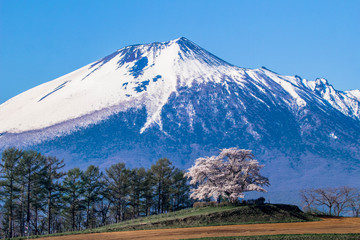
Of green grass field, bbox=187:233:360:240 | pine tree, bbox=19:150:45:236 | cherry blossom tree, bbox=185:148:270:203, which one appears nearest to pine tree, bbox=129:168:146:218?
cherry blossom tree, bbox=185:148:270:203

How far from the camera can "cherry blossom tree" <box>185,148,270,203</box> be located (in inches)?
3083

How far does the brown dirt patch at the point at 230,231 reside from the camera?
5416 centimetres

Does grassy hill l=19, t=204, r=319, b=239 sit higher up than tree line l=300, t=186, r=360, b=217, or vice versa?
tree line l=300, t=186, r=360, b=217

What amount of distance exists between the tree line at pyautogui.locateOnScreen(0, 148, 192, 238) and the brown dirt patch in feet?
52.5

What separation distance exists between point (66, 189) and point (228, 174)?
27716mm

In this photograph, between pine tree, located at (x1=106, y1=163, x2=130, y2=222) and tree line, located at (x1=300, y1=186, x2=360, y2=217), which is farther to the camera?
pine tree, located at (x1=106, y1=163, x2=130, y2=222)

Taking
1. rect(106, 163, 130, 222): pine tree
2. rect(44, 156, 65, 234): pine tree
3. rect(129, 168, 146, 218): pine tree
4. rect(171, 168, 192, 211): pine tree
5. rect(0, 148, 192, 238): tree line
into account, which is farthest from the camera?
rect(171, 168, 192, 211): pine tree

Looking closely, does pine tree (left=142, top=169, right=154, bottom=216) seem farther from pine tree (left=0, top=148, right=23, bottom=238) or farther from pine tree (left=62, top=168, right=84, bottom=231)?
pine tree (left=0, top=148, right=23, bottom=238)

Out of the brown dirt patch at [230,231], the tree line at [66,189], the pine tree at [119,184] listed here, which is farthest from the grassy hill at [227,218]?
the pine tree at [119,184]

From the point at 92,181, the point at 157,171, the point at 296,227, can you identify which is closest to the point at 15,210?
the point at 92,181

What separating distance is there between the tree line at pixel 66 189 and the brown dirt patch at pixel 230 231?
15996 mm

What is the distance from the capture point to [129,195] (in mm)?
91625

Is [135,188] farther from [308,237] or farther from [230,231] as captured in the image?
[308,237]

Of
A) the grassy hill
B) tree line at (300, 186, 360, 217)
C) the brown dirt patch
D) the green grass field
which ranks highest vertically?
tree line at (300, 186, 360, 217)
